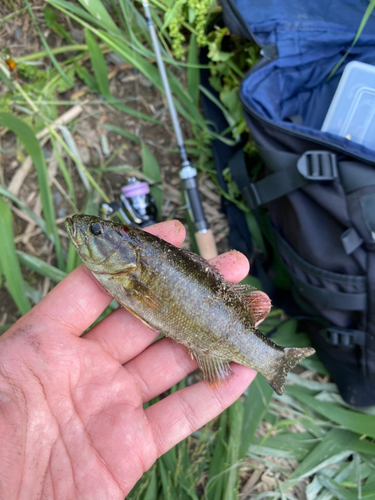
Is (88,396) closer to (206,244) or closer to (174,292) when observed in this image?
(174,292)

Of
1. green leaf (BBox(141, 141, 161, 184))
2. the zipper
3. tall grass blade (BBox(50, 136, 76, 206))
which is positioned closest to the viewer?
the zipper

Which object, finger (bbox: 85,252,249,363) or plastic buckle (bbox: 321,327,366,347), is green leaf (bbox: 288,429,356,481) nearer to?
plastic buckle (bbox: 321,327,366,347)

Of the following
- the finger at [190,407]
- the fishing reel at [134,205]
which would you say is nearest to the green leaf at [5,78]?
the fishing reel at [134,205]

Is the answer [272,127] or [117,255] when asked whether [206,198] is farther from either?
[117,255]

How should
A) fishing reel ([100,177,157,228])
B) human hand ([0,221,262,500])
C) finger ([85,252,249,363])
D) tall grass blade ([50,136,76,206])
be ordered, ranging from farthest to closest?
tall grass blade ([50,136,76,206]), fishing reel ([100,177,157,228]), finger ([85,252,249,363]), human hand ([0,221,262,500])

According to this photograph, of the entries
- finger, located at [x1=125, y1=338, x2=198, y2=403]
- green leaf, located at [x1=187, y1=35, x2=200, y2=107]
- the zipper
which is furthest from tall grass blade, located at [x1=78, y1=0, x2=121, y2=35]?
finger, located at [x1=125, y1=338, x2=198, y2=403]

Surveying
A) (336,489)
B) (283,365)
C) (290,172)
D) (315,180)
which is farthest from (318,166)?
(336,489)

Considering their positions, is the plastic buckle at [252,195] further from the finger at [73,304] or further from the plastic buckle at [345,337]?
the finger at [73,304]
